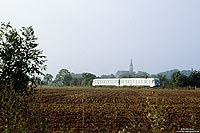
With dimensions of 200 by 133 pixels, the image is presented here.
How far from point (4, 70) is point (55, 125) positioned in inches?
149

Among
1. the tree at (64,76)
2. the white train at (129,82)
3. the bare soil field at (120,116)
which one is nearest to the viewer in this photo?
the bare soil field at (120,116)

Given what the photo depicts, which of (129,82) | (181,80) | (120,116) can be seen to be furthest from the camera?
(181,80)

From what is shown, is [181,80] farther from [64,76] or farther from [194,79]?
[64,76]

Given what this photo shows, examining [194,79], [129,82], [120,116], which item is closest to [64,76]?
[129,82]

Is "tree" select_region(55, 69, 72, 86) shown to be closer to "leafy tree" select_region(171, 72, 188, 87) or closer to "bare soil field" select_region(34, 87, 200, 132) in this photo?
"leafy tree" select_region(171, 72, 188, 87)

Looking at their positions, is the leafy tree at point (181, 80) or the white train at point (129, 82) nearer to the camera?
the white train at point (129, 82)

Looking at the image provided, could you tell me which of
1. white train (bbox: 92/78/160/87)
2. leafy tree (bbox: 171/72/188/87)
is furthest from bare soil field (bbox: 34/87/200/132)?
leafy tree (bbox: 171/72/188/87)

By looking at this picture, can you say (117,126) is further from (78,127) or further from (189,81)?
(189,81)

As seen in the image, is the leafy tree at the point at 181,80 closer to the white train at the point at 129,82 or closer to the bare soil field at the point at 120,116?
the white train at the point at 129,82

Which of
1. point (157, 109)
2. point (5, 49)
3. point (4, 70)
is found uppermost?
point (5, 49)

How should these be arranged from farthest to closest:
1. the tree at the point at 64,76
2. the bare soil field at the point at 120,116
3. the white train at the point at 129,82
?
the tree at the point at 64,76, the white train at the point at 129,82, the bare soil field at the point at 120,116

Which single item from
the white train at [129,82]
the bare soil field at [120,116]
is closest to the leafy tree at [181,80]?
the white train at [129,82]

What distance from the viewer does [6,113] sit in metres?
3.73

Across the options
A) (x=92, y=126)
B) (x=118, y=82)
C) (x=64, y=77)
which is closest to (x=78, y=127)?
(x=92, y=126)
